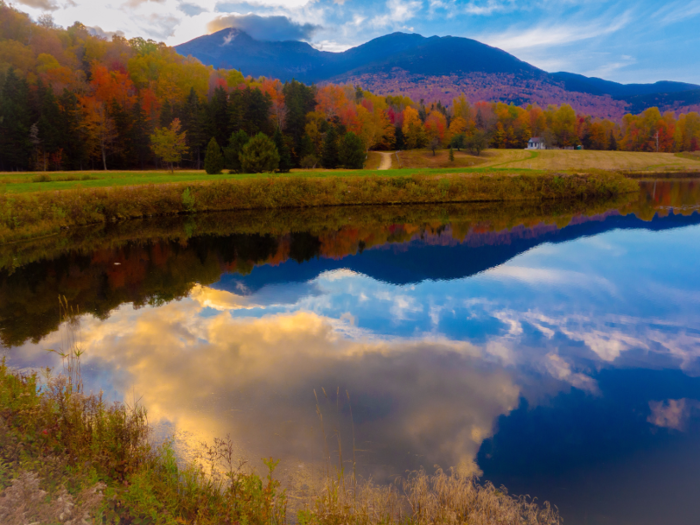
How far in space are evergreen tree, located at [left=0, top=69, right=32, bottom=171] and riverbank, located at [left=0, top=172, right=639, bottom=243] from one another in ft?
116

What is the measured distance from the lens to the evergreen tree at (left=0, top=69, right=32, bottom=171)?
2071 inches

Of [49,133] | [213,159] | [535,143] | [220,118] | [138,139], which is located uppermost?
[220,118]

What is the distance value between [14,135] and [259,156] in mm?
33716

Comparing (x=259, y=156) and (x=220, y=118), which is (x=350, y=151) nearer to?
(x=259, y=156)

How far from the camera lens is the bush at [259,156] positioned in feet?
147

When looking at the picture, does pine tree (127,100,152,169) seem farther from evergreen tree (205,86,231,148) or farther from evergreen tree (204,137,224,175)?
evergreen tree (204,137,224,175)

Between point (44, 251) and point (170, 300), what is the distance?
35.6 feet

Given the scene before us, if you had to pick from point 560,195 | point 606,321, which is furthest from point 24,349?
point 560,195

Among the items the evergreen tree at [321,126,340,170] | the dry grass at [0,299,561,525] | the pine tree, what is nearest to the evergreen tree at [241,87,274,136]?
the evergreen tree at [321,126,340,170]

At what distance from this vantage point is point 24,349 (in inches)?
372

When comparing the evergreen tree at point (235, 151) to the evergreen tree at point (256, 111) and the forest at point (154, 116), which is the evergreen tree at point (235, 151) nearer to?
the forest at point (154, 116)

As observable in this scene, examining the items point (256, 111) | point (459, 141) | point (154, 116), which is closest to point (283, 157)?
point (256, 111)

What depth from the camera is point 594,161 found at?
76750 millimetres

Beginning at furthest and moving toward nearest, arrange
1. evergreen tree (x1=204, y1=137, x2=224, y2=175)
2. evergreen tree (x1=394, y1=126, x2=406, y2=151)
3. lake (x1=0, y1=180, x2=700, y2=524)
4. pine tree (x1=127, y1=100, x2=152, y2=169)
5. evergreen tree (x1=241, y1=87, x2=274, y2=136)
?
evergreen tree (x1=394, y1=126, x2=406, y2=151), evergreen tree (x1=241, y1=87, x2=274, y2=136), pine tree (x1=127, y1=100, x2=152, y2=169), evergreen tree (x1=204, y1=137, x2=224, y2=175), lake (x1=0, y1=180, x2=700, y2=524)
